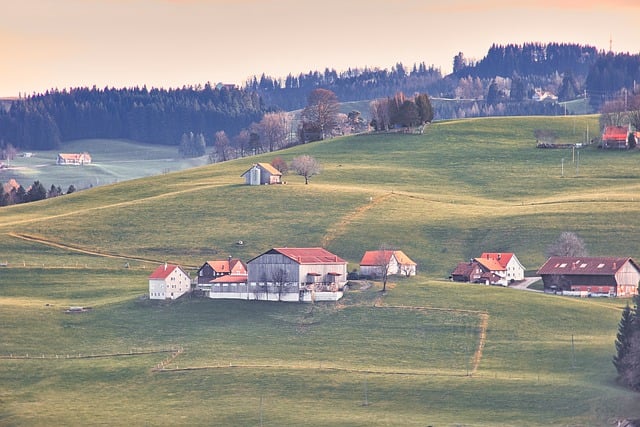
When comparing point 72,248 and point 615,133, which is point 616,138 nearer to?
point 615,133

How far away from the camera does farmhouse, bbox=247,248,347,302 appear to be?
128m

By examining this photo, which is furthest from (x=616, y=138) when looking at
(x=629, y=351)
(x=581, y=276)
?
(x=629, y=351)

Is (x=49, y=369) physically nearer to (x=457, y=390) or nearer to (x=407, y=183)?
(x=457, y=390)

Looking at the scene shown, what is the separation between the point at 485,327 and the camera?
387ft

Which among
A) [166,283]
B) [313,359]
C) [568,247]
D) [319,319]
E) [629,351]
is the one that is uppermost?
[166,283]

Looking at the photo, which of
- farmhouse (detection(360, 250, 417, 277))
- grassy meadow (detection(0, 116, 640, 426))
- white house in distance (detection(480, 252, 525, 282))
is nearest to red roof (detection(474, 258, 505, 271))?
white house in distance (detection(480, 252, 525, 282))

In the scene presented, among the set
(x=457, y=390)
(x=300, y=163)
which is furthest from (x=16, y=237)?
(x=457, y=390)

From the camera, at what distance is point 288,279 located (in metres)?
129

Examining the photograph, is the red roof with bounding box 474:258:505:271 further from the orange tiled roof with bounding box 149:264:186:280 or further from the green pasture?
the orange tiled roof with bounding box 149:264:186:280

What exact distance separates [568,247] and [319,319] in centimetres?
2861

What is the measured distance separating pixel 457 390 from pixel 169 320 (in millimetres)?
30400

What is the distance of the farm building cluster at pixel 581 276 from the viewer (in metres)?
131

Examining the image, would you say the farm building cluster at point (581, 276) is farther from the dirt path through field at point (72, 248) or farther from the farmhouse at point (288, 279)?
the dirt path through field at point (72, 248)

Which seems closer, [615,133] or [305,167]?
[305,167]
